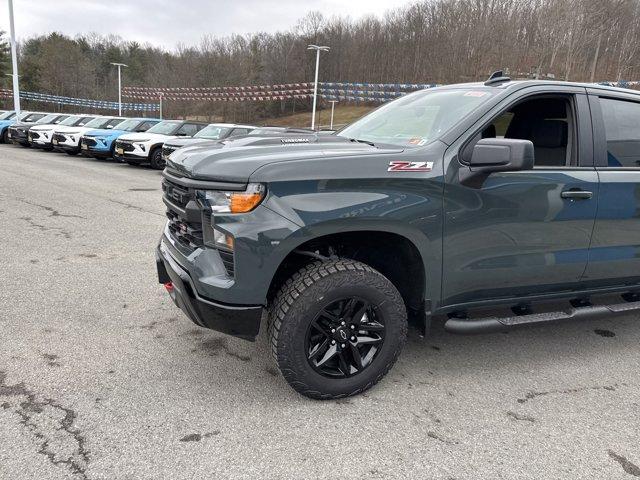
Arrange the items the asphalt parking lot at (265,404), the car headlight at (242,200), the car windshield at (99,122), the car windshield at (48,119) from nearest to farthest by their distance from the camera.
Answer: the asphalt parking lot at (265,404) < the car headlight at (242,200) < the car windshield at (99,122) < the car windshield at (48,119)

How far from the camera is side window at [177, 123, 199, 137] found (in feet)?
50.1

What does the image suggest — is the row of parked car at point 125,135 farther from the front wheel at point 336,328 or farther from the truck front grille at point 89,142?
the front wheel at point 336,328

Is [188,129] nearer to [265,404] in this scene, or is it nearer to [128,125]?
[128,125]

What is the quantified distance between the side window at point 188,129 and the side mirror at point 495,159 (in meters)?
13.4

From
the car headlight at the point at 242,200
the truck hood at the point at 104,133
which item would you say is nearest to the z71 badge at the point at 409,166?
the car headlight at the point at 242,200

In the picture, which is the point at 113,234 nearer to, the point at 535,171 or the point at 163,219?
the point at 163,219

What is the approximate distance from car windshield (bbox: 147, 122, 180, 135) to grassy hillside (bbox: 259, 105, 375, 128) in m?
24.7

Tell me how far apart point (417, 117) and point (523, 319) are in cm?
154

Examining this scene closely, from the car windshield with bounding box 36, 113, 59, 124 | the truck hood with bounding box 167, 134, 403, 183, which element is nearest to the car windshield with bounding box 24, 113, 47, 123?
the car windshield with bounding box 36, 113, 59, 124

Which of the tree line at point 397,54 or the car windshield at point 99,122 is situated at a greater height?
the tree line at point 397,54

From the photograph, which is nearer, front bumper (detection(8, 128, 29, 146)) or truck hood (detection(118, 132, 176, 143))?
truck hood (detection(118, 132, 176, 143))

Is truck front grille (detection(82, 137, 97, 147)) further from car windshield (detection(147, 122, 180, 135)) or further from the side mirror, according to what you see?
the side mirror

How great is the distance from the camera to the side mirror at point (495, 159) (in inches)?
108

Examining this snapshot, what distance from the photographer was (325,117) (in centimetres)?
5075
